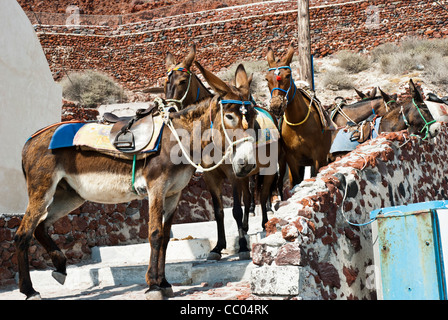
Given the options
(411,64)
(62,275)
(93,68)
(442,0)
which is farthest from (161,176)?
(93,68)

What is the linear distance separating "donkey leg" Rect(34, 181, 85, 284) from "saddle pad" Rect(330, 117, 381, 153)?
14.7 ft

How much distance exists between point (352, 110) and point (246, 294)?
19.4 feet

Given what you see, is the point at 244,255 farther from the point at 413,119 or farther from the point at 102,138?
the point at 413,119

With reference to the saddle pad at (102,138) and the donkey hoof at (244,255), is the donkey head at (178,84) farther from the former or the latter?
the donkey hoof at (244,255)

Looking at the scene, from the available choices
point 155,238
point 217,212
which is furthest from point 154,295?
Result: point 217,212

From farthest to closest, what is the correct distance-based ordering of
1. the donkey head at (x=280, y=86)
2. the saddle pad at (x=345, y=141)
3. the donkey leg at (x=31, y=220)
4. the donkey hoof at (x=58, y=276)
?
the saddle pad at (x=345, y=141)
the donkey head at (x=280, y=86)
the donkey hoof at (x=58, y=276)
the donkey leg at (x=31, y=220)

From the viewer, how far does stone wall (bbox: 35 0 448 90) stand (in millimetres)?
28953

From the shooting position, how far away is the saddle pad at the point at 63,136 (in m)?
5.93

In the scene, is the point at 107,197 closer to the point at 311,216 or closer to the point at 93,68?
the point at 311,216

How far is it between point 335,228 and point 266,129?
275 cm

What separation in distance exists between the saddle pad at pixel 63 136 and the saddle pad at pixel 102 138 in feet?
0.22

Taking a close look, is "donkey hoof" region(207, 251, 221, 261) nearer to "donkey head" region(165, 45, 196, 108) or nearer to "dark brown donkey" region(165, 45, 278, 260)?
"dark brown donkey" region(165, 45, 278, 260)

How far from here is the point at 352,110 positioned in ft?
32.4

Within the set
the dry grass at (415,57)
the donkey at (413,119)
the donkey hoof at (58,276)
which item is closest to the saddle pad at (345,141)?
the donkey at (413,119)
